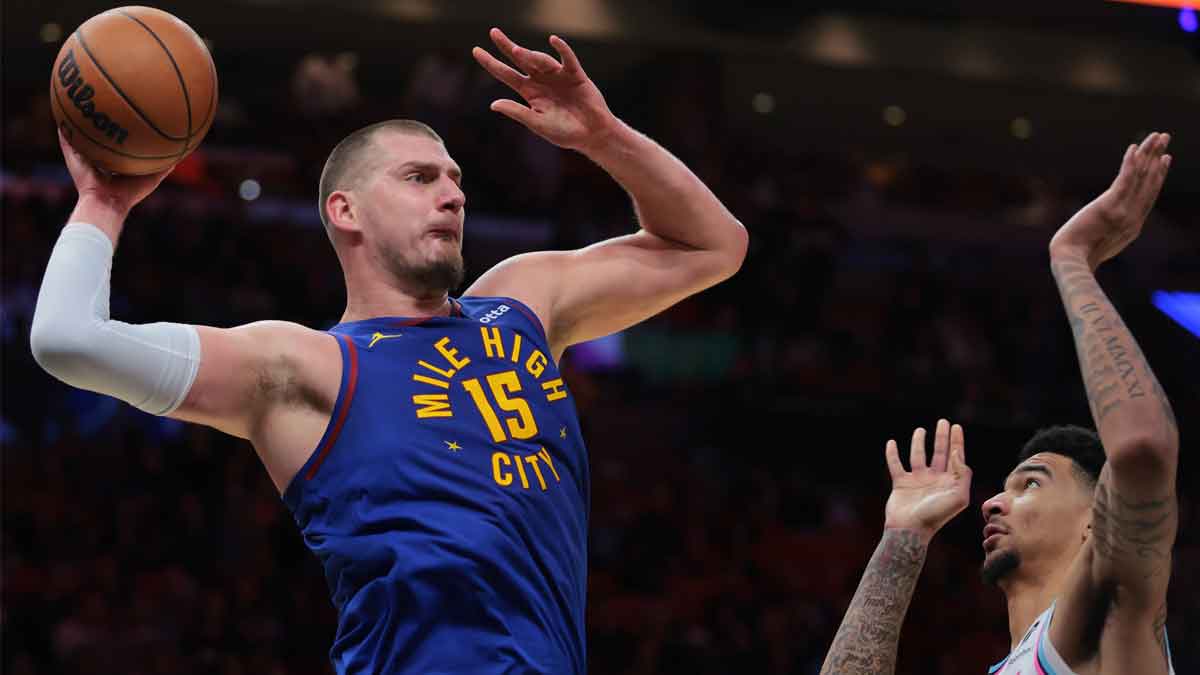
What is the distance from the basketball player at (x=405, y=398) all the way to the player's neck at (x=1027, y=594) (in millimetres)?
1134

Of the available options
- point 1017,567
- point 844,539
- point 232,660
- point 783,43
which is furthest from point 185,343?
point 783,43

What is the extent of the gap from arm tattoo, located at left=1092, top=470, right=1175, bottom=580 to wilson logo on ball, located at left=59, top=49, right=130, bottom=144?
87.2 inches

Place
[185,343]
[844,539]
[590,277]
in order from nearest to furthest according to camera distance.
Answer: [185,343] < [590,277] < [844,539]

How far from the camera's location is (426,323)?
3398 mm

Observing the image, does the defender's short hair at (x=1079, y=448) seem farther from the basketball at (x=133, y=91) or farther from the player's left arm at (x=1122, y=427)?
the basketball at (x=133, y=91)

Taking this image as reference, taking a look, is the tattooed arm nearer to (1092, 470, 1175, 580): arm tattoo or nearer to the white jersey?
the white jersey

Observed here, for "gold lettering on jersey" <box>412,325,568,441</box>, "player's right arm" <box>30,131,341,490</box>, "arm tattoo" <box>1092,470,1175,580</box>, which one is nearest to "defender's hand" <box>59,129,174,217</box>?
"player's right arm" <box>30,131,341,490</box>

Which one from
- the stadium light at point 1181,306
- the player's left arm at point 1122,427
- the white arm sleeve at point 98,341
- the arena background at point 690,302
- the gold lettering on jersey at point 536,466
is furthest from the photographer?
the stadium light at point 1181,306

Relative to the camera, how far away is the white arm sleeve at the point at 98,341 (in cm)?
284

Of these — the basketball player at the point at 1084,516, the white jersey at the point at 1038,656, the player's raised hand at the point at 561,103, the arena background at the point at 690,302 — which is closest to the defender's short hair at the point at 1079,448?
the basketball player at the point at 1084,516

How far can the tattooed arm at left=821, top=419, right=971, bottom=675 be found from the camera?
3398 mm

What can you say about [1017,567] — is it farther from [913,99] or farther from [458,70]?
[913,99]

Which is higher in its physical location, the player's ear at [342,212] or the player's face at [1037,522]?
the player's ear at [342,212]

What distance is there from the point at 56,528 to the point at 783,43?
7.24 m
